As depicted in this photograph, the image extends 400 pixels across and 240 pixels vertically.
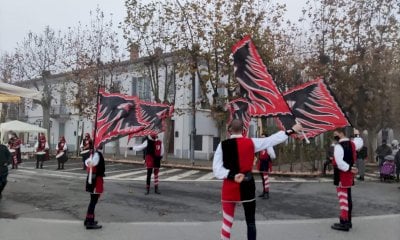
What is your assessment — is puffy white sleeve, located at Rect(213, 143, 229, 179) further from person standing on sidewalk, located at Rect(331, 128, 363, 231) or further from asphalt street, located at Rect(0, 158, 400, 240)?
person standing on sidewalk, located at Rect(331, 128, 363, 231)

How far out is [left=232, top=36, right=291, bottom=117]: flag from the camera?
663cm

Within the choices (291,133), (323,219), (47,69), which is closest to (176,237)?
(291,133)

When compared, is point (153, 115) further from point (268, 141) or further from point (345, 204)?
point (268, 141)

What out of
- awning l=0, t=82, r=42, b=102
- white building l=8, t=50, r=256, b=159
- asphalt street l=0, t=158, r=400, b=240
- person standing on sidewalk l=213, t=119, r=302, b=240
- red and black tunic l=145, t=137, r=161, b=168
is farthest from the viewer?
white building l=8, t=50, r=256, b=159

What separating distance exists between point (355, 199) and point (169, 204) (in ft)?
18.2

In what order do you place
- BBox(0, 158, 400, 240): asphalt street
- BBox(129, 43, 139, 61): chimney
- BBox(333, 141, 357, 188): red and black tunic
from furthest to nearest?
BBox(129, 43, 139, 61): chimney < BBox(333, 141, 357, 188): red and black tunic < BBox(0, 158, 400, 240): asphalt street

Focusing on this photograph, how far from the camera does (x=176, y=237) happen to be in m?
7.52

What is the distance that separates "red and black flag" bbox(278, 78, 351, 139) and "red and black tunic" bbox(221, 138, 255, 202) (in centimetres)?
154

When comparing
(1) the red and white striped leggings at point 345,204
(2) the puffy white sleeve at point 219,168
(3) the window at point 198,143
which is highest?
(3) the window at point 198,143

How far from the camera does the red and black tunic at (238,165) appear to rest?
6066mm

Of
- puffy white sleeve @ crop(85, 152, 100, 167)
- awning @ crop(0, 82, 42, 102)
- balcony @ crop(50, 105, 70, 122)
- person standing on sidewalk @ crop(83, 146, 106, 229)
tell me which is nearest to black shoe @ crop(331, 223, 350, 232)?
person standing on sidewalk @ crop(83, 146, 106, 229)

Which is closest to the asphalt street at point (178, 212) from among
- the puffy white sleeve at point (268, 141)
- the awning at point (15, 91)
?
the puffy white sleeve at point (268, 141)

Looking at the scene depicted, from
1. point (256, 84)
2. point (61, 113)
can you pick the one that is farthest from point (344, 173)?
point (61, 113)

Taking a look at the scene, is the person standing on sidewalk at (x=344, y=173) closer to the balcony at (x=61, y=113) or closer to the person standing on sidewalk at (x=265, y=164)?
the person standing on sidewalk at (x=265, y=164)
